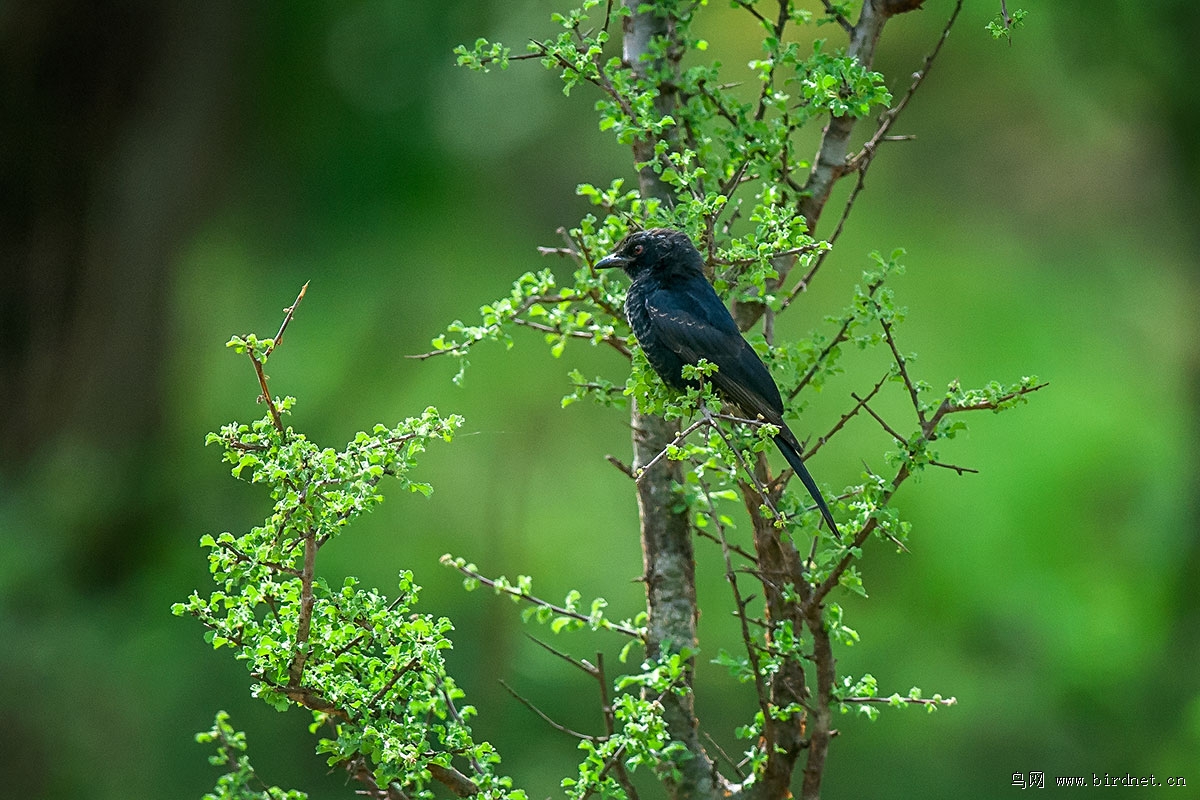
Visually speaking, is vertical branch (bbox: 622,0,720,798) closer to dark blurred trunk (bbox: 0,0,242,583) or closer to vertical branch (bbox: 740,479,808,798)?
vertical branch (bbox: 740,479,808,798)

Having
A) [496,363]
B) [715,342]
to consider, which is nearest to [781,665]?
[715,342]

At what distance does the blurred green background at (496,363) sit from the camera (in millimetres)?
5770

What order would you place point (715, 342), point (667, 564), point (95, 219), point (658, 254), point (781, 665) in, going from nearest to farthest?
point (781, 665), point (667, 564), point (715, 342), point (658, 254), point (95, 219)

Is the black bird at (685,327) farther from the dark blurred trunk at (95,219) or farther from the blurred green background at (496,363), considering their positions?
the dark blurred trunk at (95,219)

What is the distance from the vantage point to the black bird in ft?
10.2

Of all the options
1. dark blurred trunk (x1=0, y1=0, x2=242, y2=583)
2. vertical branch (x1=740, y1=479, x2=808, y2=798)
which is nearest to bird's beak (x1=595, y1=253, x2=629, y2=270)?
vertical branch (x1=740, y1=479, x2=808, y2=798)

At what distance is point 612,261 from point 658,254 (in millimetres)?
179

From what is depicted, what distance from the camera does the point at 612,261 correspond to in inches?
130

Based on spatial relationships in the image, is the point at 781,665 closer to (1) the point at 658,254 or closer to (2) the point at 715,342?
(2) the point at 715,342

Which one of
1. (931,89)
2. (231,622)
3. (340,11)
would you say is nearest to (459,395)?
(340,11)

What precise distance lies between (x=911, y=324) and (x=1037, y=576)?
2393 millimetres

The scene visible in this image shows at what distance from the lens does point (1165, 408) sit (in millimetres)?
8750

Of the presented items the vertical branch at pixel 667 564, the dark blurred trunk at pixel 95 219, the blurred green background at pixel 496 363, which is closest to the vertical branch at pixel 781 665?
the vertical branch at pixel 667 564

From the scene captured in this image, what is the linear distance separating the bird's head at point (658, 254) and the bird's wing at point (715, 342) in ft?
0.28
